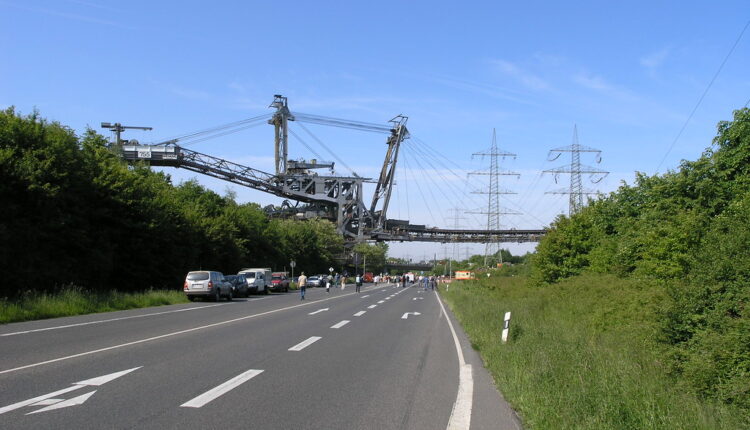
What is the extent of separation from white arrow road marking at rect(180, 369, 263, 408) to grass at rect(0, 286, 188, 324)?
12730mm

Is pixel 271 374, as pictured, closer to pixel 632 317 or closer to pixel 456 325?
pixel 632 317

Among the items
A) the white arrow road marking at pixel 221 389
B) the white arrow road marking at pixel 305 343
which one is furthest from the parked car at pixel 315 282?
the white arrow road marking at pixel 221 389

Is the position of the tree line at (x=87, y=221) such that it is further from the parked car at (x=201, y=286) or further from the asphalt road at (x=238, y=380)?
the asphalt road at (x=238, y=380)

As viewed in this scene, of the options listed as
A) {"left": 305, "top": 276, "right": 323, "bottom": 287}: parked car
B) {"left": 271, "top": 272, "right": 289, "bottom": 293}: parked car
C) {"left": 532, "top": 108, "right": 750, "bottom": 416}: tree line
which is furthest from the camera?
{"left": 305, "top": 276, "right": 323, "bottom": 287}: parked car

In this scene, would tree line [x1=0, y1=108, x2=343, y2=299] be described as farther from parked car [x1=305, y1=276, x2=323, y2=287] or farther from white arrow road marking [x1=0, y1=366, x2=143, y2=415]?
parked car [x1=305, y1=276, x2=323, y2=287]

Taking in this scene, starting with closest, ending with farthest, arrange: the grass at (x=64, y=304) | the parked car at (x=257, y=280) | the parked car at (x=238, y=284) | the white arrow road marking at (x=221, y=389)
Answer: the white arrow road marking at (x=221, y=389), the grass at (x=64, y=304), the parked car at (x=238, y=284), the parked car at (x=257, y=280)

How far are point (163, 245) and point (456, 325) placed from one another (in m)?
27.9

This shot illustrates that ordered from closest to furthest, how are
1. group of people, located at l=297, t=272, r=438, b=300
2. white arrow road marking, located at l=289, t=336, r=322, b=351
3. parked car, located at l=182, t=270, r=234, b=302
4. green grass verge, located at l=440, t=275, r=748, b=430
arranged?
green grass verge, located at l=440, t=275, r=748, b=430
white arrow road marking, located at l=289, t=336, r=322, b=351
parked car, located at l=182, t=270, r=234, b=302
group of people, located at l=297, t=272, r=438, b=300

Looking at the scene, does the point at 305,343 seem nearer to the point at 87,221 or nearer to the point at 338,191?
the point at 87,221

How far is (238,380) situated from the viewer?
9312mm

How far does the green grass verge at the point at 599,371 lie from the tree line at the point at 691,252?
458mm

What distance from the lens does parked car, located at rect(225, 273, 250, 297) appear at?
4184cm

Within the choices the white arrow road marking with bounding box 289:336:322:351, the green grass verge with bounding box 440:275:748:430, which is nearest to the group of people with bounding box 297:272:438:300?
the green grass verge with bounding box 440:275:748:430

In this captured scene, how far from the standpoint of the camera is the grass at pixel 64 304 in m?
19.8
